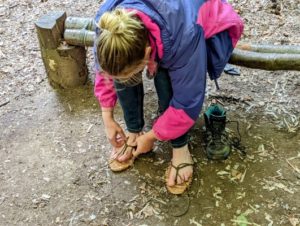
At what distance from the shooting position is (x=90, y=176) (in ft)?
6.37

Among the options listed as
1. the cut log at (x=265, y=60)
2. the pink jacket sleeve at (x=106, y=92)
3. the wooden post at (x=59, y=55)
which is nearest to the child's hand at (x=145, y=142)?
the pink jacket sleeve at (x=106, y=92)

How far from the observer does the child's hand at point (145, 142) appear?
173 cm

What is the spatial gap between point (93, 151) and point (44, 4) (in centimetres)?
155

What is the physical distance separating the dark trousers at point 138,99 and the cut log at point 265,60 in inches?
15.9

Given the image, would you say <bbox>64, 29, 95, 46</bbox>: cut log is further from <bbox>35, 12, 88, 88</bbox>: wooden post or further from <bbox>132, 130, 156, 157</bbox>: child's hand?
<bbox>132, 130, 156, 157</bbox>: child's hand

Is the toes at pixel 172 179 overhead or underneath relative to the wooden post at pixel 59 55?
underneath

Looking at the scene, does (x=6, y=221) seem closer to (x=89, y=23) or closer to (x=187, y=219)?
(x=187, y=219)

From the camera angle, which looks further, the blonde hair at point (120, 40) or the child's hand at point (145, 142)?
the child's hand at point (145, 142)

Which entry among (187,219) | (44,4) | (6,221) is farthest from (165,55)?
(44,4)

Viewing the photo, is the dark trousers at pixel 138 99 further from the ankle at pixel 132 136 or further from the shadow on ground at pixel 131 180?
the shadow on ground at pixel 131 180

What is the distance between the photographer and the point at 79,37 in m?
2.18

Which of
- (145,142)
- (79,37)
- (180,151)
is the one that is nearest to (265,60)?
(180,151)

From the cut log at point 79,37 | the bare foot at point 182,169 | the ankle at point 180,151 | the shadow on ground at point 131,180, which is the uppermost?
the cut log at point 79,37

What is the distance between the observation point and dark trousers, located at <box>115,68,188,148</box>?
5.51 ft
